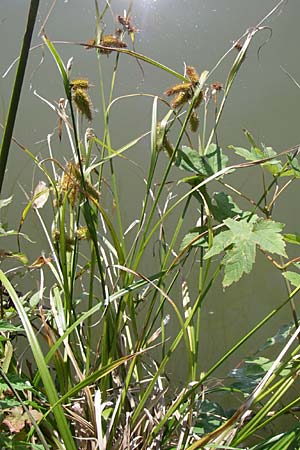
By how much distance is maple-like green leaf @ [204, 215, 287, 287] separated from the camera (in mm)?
765

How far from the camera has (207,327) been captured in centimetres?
127

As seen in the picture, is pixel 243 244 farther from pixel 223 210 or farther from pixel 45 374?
pixel 45 374

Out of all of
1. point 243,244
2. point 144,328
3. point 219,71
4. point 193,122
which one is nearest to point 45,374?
point 144,328

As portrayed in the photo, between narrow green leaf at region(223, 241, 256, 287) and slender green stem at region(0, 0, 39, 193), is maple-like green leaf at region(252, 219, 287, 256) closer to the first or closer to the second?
narrow green leaf at region(223, 241, 256, 287)

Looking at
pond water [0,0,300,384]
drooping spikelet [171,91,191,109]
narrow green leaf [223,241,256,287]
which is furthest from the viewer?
pond water [0,0,300,384]

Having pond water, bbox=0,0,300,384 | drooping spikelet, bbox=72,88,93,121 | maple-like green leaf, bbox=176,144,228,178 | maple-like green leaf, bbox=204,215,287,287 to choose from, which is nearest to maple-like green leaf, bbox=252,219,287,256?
maple-like green leaf, bbox=204,215,287,287

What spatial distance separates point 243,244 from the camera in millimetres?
782

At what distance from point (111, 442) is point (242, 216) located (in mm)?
375

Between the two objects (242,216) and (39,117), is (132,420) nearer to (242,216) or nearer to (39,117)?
(242,216)

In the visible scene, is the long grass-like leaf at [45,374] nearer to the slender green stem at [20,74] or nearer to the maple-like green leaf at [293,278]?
the slender green stem at [20,74]

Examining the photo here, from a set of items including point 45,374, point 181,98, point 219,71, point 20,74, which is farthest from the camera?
point 219,71

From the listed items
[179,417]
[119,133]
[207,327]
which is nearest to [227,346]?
[207,327]

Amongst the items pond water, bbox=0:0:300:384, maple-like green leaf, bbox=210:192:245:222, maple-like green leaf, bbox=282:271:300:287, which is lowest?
maple-like green leaf, bbox=282:271:300:287

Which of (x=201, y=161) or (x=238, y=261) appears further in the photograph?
(x=201, y=161)
